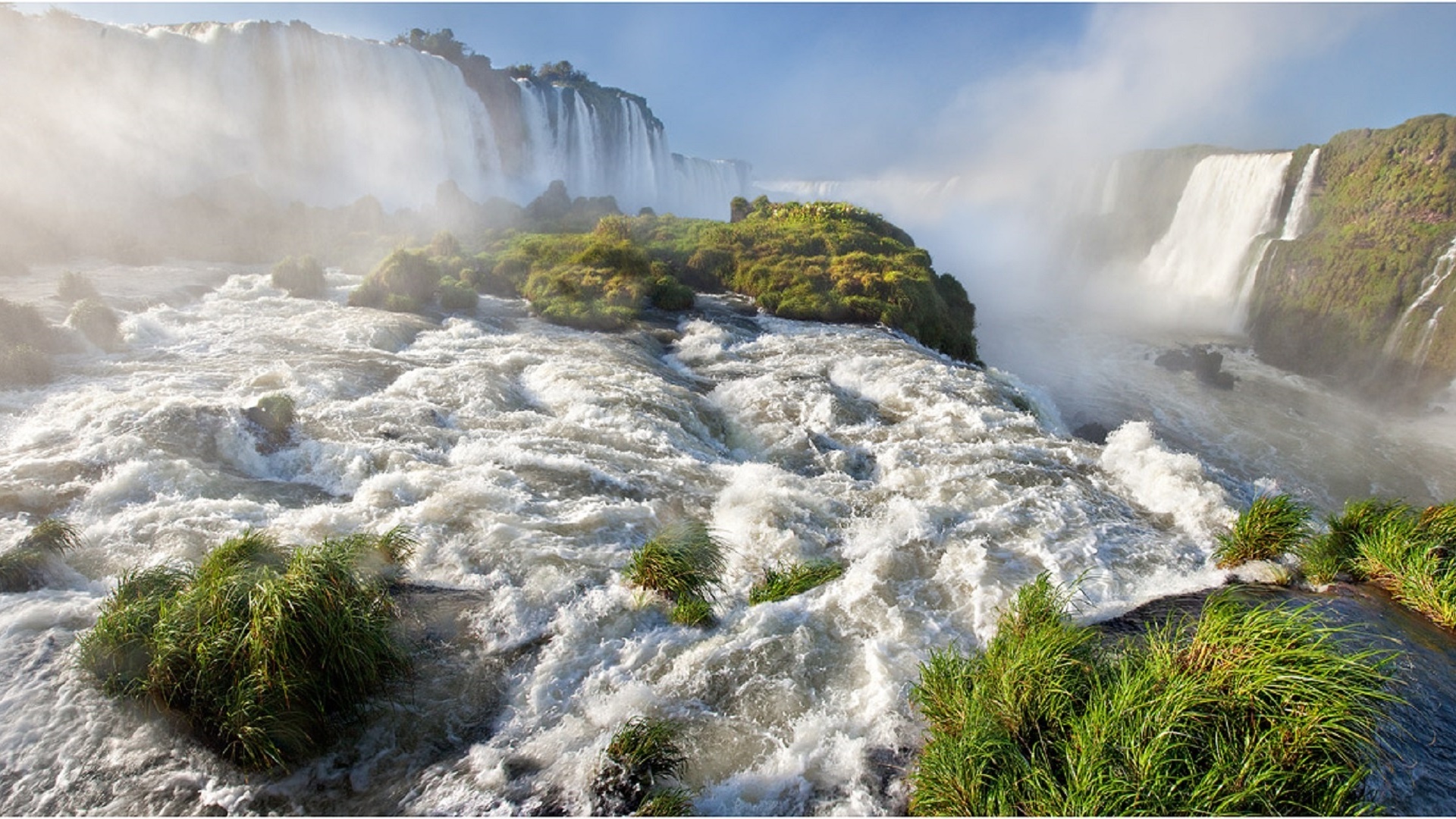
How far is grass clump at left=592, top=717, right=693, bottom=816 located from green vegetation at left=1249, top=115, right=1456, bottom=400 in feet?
116

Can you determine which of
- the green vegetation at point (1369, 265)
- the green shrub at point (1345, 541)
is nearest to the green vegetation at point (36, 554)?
the green shrub at point (1345, 541)

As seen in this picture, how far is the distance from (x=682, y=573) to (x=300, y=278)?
71.8ft

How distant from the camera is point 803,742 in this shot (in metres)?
5.30

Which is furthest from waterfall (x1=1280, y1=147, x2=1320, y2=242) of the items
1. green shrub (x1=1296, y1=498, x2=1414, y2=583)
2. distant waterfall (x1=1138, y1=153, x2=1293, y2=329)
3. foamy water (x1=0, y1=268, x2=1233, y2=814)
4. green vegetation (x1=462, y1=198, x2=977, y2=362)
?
green shrub (x1=1296, y1=498, x2=1414, y2=583)

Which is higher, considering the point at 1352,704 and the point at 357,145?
the point at 357,145

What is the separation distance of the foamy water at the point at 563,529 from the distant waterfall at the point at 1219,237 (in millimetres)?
31095

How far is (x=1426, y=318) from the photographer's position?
26531 mm

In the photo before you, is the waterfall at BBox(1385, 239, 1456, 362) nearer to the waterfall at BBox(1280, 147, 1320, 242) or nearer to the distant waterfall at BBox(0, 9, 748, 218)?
the waterfall at BBox(1280, 147, 1320, 242)

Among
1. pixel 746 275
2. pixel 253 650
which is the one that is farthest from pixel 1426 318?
pixel 253 650

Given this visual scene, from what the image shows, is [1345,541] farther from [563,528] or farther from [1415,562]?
[563,528]

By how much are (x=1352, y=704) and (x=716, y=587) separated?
525 centimetres

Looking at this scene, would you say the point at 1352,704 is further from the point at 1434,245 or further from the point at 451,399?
the point at 1434,245

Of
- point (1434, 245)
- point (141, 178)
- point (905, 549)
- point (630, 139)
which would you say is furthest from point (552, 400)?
point (630, 139)

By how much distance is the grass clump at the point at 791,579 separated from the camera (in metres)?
7.16
